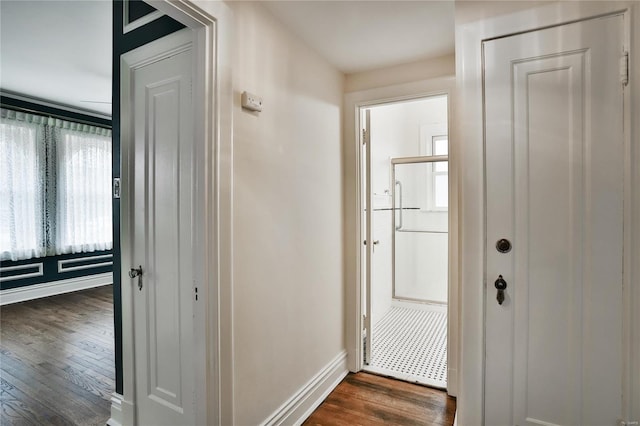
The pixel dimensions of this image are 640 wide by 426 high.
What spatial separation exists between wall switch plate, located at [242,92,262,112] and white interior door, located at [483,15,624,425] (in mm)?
1102

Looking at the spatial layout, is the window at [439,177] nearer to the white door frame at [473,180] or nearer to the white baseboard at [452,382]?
the white baseboard at [452,382]

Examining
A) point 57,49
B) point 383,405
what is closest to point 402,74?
point 383,405

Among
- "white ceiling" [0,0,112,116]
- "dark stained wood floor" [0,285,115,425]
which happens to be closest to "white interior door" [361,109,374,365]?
"dark stained wood floor" [0,285,115,425]

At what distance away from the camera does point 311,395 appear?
Answer: 2.21 metres

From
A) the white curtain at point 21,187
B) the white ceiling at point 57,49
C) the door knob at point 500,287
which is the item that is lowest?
the door knob at point 500,287

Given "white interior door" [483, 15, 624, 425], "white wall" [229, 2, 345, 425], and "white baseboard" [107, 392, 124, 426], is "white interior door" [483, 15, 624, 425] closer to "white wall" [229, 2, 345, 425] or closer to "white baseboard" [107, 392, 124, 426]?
"white wall" [229, 2, 345, 425]

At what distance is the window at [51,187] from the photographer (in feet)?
13.9

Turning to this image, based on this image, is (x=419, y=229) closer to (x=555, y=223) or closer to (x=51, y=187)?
(x=555, y=223)

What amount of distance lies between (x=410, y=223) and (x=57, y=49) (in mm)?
4121

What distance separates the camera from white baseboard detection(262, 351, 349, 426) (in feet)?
6.31

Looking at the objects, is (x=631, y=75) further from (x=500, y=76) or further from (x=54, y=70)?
(x=54, y=70)

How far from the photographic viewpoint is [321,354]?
2379mm

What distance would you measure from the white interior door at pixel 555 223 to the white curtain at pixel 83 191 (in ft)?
17.9

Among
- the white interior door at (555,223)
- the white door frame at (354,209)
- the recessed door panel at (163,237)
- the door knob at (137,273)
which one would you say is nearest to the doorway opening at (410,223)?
the white door frame at (354,209)
